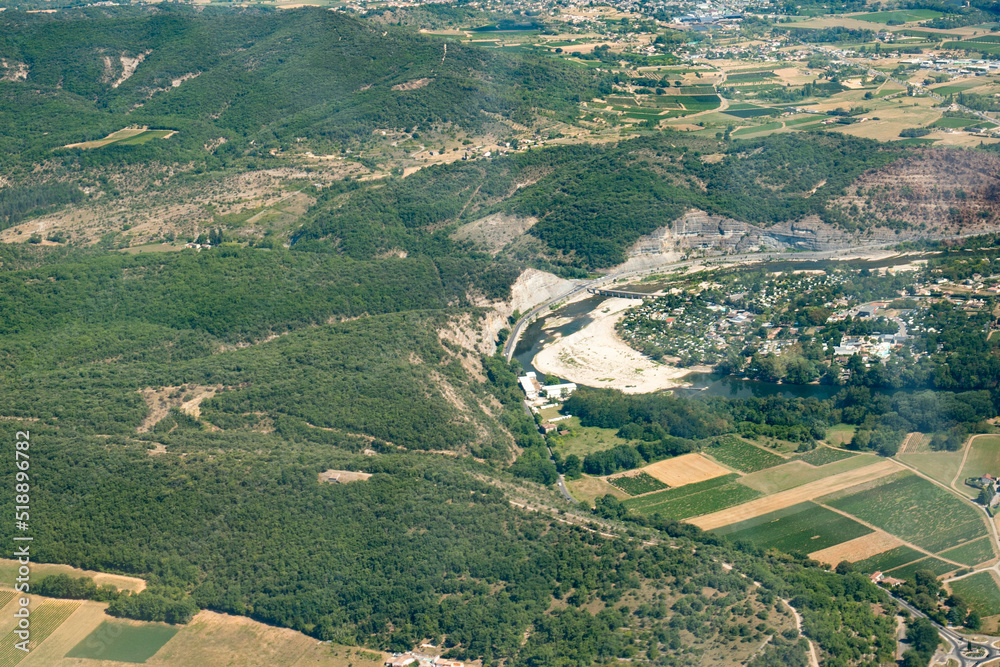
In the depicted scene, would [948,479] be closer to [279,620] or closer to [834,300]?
[834,300]

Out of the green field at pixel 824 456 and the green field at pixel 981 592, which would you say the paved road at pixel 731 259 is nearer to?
the green field at pixel 824 456

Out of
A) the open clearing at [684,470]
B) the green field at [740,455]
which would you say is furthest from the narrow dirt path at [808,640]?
the green field at [740,455]

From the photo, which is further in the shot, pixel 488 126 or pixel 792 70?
pixel 792 70

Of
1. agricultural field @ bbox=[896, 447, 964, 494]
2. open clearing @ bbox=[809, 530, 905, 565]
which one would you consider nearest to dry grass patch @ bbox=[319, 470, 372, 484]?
open clearing @ bbox=[809, 530, 905, 565]

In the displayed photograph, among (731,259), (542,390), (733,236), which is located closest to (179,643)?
(542,390)

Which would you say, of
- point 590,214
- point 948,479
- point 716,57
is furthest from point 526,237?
point 716,57

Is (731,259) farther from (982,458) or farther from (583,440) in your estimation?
(982,458)
